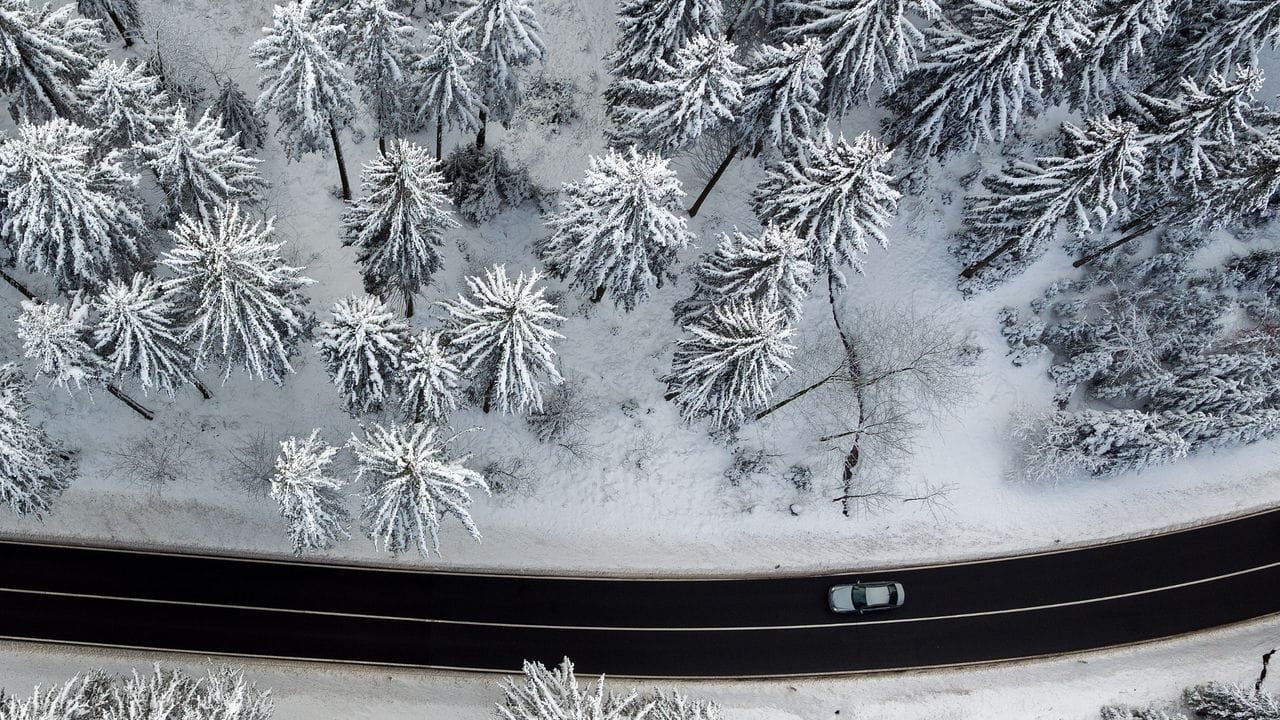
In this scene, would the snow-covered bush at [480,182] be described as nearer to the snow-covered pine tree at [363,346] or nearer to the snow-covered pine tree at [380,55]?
the snow-covered pine tree at [380,55]

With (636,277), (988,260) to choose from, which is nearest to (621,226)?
(636,277)

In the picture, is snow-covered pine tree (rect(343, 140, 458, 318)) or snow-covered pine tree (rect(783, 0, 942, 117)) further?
snow-covered pine tree (rect(783, 0, 942, 117))

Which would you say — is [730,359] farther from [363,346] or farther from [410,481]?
[363,346]

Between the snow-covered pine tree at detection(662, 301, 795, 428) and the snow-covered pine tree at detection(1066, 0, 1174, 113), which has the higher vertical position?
the snow-covered pine tree at detection(1066, 0, 1174, 113)

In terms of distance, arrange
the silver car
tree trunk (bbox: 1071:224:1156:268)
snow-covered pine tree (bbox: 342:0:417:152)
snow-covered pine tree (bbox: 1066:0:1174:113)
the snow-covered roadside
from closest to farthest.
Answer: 1. snow-covered pine tree (bbox: 342:0:417:152)
2. snow-covered pine tree (bbox: 1066:0:1174:113)
3. the snow-covered roadside
4. the silver car
5. tree trunk (bbox: 1071:224:1156:268)

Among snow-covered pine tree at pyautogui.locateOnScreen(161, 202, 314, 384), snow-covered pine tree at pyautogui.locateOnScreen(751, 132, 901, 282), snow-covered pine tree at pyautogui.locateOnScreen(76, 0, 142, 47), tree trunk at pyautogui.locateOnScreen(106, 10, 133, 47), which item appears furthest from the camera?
tree trunk at pyautogui.locateOnScreen(106, 10, 133, 47)

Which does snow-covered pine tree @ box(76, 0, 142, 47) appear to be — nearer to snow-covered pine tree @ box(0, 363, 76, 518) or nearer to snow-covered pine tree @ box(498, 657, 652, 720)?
snow-covered pine tree @ box(0, 363, 76, 518)

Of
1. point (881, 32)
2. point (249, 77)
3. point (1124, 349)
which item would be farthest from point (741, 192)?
point (249, 77)

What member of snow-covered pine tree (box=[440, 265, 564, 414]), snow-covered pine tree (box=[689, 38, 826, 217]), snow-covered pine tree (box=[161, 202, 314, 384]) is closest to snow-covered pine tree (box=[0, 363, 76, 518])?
snow-covered pine tree (box=[161, 202, 314, 384])

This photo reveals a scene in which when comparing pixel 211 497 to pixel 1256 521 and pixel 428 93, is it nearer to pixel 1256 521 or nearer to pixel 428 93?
pixel 428 93
